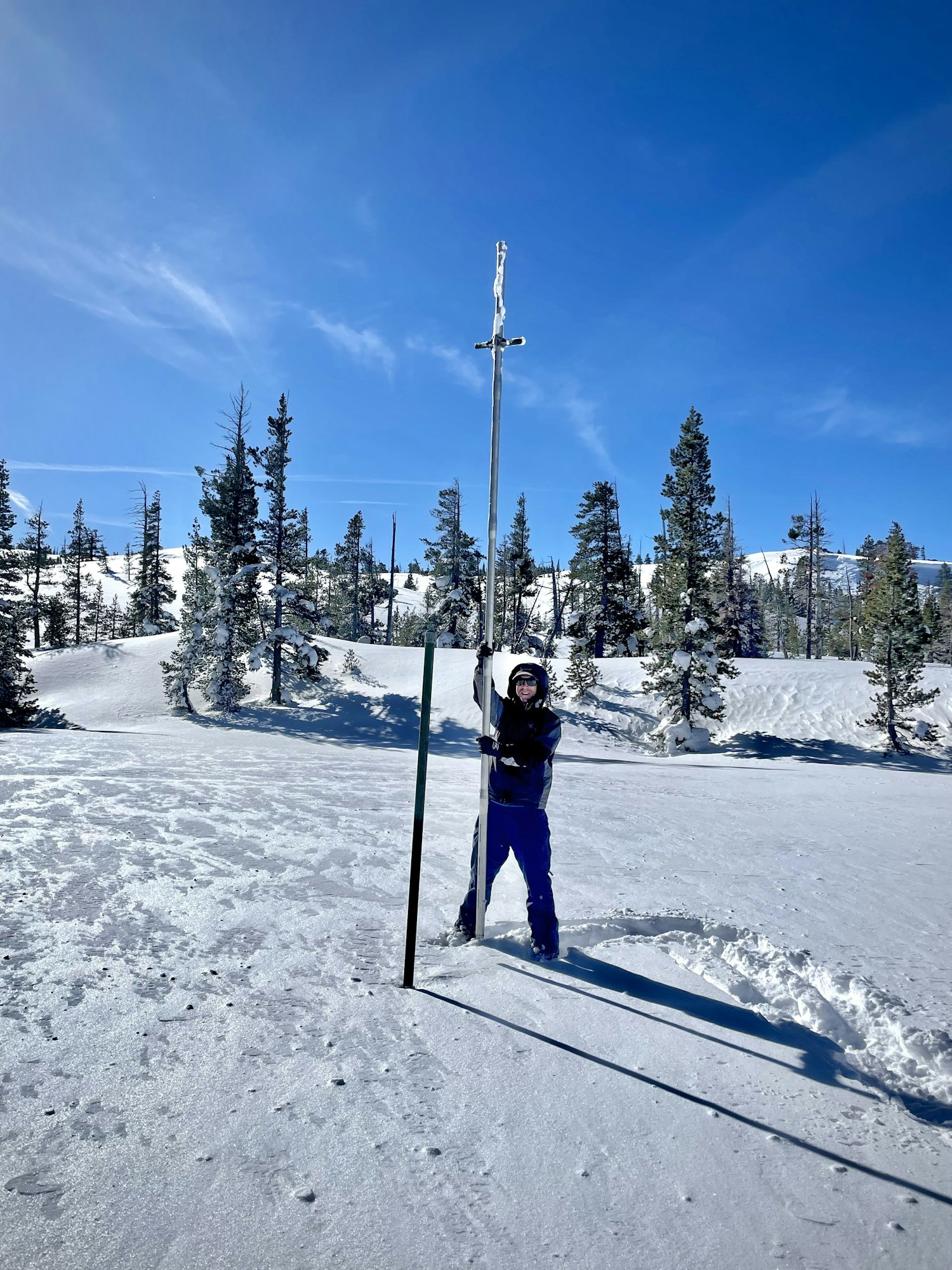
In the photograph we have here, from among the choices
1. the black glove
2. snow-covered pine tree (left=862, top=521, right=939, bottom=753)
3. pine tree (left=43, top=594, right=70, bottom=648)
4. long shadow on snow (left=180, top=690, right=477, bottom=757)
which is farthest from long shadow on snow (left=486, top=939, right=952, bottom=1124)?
pine tree (left=43, top=594, right=70, bottom=648)

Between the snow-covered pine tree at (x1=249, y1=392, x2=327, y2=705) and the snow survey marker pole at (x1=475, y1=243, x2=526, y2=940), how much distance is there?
21.5 meters

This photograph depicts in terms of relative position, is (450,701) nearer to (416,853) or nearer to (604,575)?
(604,575)

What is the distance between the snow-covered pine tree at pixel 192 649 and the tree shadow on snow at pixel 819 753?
68.4 ft

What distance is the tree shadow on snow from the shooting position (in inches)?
914

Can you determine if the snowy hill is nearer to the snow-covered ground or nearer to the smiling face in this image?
the snow-covered ground

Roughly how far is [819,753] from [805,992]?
23.5 metres

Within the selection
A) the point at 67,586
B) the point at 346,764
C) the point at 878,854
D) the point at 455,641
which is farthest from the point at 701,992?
the point at 67,586

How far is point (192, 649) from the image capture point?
24953mm

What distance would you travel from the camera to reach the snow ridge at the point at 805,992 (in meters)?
3.14

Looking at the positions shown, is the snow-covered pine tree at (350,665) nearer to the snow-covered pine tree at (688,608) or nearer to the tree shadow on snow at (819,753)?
the snow-covered pine tree at (688,608)

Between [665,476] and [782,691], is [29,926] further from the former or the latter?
[782,691]

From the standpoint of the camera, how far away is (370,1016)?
3.38 metres

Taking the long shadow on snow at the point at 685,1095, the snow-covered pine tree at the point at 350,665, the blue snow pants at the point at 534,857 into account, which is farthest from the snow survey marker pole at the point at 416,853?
the snow-covered pine tree at the point at 350,665

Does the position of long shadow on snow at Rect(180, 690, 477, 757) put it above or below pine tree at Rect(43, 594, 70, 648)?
below
